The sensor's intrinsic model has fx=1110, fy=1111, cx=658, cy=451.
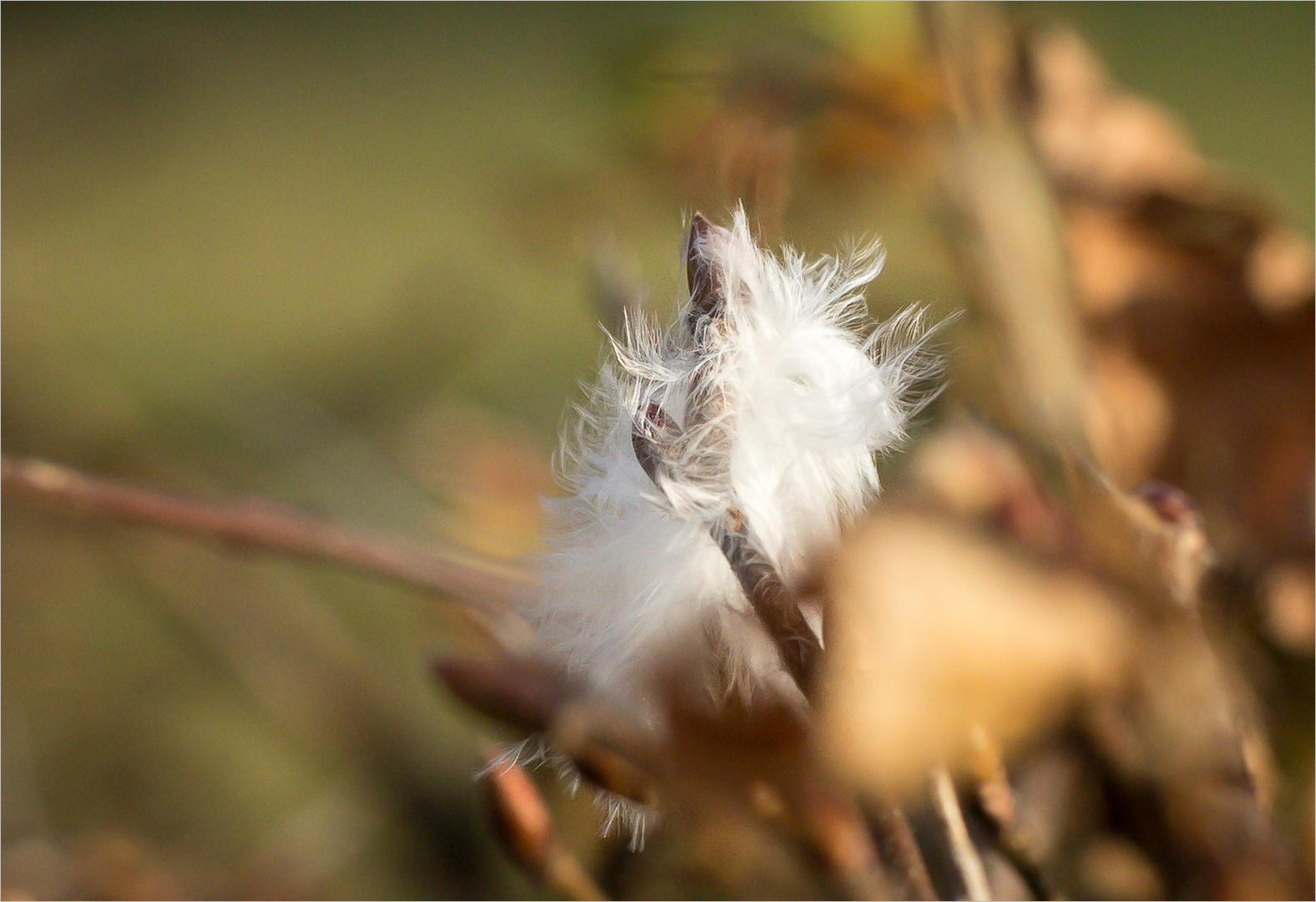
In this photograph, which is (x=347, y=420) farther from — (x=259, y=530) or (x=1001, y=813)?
(x=1001, y=813)

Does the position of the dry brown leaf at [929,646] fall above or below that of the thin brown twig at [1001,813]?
above

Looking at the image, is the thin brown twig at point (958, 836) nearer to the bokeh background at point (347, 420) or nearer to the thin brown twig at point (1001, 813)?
the thin brown twig at point (1001, 813)

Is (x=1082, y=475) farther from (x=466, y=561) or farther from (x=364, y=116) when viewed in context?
(x=364, y=116)

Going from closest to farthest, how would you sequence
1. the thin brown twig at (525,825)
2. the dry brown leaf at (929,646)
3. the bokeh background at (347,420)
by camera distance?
the dry brown leaf at (929,646)
the thin brown twig at (525,825)
the bokeh background at (347,420)

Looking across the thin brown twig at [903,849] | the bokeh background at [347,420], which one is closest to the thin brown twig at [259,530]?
the bokeh background at [347,420]

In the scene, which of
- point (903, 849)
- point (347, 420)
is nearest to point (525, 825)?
point (903, 849)

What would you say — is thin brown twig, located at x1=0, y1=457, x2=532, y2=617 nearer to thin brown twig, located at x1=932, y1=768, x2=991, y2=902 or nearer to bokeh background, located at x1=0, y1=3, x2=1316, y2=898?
bokeh background, located at x1=0, y1=3, x2=1316, y2=898
